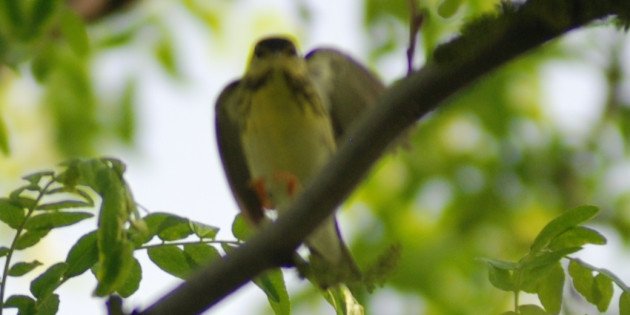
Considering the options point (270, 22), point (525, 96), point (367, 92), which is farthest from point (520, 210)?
point (367, 92)

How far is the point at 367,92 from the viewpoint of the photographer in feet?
13.0

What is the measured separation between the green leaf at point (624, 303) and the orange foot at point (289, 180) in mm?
1540

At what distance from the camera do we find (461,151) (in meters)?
6.26

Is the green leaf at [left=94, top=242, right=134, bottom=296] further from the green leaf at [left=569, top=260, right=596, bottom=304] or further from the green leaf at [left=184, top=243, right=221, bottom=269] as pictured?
the green leaf at [left=569, top=260, right=596, bottom=304]

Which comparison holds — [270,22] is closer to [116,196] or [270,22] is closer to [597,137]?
[597,137]

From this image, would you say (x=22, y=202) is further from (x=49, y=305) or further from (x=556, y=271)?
(x=556, y=271)

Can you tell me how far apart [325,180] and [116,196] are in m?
0.37

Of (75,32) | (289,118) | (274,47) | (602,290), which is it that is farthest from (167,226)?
(274,47)

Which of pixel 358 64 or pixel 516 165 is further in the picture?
pixel 516 165

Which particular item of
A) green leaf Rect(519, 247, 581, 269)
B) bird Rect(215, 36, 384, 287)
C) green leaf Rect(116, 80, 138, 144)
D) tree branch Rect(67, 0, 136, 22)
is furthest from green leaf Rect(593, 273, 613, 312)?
green leaf Rect(116, 80, 138, 144)

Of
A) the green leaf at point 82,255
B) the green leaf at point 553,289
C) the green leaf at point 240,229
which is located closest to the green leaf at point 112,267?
the green leaf at point 82,255

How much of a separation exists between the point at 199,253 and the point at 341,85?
180 cm

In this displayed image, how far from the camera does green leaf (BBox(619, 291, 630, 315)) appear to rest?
210 centimetres

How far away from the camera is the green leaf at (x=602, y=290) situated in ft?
7.24
